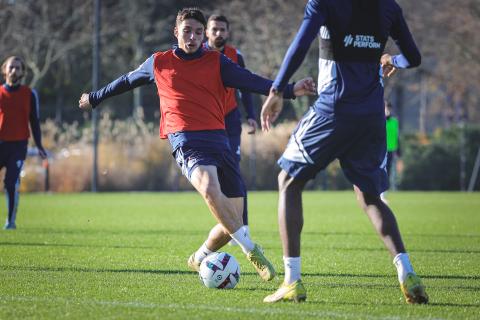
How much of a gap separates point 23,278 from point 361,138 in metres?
3.22

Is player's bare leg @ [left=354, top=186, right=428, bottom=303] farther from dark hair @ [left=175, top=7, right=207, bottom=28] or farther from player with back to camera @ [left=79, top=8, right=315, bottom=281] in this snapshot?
dark hair @ [left=175, top=7, right=207, bottom=28]

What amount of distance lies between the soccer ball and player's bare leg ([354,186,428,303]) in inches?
50.8

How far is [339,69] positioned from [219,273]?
6.46ft

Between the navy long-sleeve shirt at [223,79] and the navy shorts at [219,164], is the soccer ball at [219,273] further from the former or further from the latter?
the navy long-sleeve shirt at [223,79]

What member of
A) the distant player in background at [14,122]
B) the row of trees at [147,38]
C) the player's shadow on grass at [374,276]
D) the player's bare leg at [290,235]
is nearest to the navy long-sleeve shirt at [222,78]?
the player's bare leg at [290,235]

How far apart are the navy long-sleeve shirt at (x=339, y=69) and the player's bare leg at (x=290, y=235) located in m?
0.56

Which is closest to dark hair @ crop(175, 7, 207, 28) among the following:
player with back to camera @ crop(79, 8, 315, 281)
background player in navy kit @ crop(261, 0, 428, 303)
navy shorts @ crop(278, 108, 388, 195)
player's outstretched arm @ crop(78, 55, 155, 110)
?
player with back to camera @ crop(79, 8, 315, 281)

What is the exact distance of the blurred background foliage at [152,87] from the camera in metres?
30.0

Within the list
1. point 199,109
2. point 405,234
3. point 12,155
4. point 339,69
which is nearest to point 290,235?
point 339,69

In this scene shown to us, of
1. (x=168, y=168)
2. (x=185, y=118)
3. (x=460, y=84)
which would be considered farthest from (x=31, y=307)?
(x=460, y=84)

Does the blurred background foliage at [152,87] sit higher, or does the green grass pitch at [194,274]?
the blurred background foliage at [152,87]

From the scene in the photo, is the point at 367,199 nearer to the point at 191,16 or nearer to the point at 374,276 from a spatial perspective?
the point at 374,276

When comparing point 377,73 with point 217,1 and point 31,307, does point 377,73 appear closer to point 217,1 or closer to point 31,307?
point 31,307

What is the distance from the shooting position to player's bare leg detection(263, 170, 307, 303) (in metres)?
6.52
